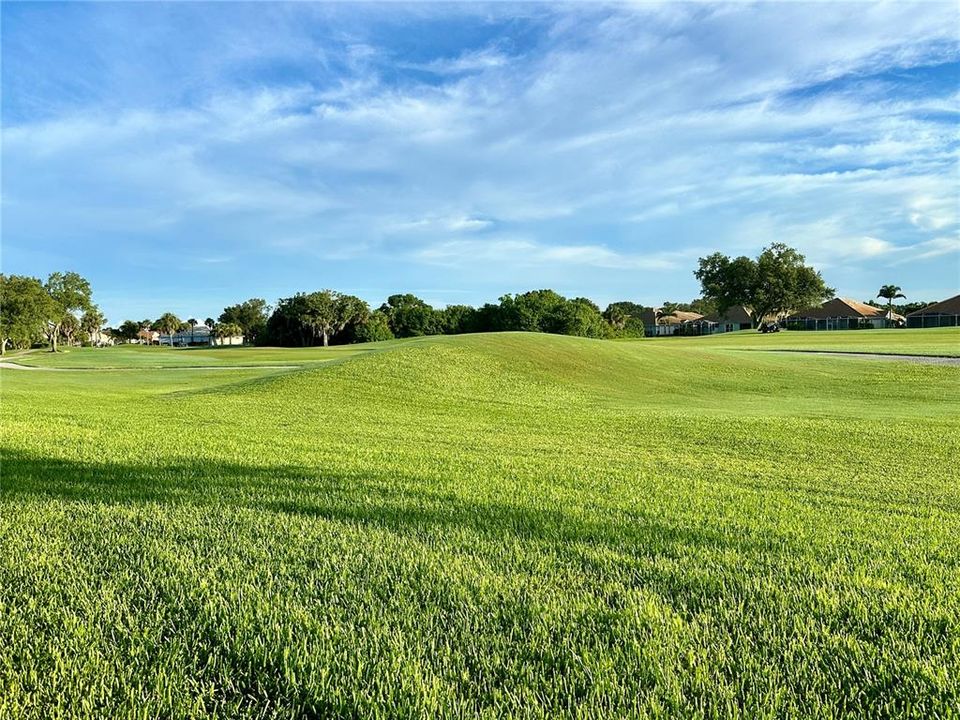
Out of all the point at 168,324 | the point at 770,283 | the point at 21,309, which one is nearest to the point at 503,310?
the point at 770,283

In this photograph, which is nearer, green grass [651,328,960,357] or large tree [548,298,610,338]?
green grass [651,328,960,357]

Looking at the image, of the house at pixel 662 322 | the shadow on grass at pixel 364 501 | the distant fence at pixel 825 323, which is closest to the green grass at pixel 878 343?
the shadow on grass at pixel 364 501

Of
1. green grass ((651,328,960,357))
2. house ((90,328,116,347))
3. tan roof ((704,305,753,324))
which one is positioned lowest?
green grass ((651,328,960,357))

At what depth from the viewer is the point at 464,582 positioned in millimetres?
2932

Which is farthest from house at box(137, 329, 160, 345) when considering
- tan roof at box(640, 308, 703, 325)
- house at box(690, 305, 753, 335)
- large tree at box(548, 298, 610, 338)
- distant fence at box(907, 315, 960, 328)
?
distant fence at box(907, 315, 960, 328)

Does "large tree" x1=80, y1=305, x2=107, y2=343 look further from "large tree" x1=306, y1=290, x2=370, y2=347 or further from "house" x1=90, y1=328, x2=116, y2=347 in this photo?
"large tree" x1=306, y1=290, x2=370, y2=347

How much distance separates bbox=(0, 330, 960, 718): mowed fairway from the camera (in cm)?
214

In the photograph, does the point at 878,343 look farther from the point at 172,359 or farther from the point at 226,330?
the point at 226,330


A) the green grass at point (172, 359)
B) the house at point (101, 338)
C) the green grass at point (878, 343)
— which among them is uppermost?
the house at point (101, 338)

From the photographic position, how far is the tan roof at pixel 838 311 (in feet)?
297

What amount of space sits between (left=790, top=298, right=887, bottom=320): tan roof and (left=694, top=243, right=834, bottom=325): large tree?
8.73 metres

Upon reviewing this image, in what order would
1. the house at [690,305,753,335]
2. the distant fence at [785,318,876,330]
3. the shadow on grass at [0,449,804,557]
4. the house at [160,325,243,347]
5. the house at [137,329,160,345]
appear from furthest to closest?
the house at [160,325,243,347]
the house at [137,329,160,345]
the house at [690,305,753,335]
the distant fence at [785,318,876,330]
the shadow on grass at [0,449,804,557]

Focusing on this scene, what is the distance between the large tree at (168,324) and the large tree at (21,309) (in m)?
71.4

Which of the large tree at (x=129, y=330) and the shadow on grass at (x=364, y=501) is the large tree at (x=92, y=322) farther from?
the shadow on grass at (x=364, y=501)
